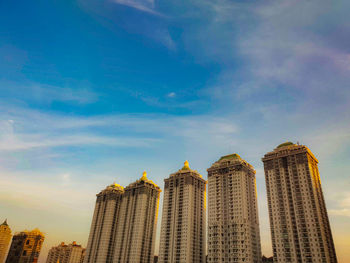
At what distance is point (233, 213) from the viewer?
13412 cm

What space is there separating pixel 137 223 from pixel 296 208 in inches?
3399

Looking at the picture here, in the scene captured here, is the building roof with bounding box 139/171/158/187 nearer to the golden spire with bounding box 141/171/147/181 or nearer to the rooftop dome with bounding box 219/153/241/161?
the golden spire with bounding box 141/171/147/181

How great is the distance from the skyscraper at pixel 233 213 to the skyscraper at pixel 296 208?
10.7 meters

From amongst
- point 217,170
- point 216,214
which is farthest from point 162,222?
point 217,170

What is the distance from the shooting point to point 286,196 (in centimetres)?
12500

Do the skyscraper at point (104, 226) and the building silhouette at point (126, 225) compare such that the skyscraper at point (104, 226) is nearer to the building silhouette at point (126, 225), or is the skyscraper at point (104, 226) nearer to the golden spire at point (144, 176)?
the building silhouette at point (126, 225)

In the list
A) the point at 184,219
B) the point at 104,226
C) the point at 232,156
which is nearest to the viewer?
the point at 184,219

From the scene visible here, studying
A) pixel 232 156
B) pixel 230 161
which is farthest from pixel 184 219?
pixel 232 156

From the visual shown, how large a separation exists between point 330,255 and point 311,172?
108ft

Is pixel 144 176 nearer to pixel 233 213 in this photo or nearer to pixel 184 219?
pixel 184 219

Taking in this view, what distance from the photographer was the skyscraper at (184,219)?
140250 millimetres

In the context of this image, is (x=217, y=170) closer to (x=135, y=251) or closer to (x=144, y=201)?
(x=144, y=201)

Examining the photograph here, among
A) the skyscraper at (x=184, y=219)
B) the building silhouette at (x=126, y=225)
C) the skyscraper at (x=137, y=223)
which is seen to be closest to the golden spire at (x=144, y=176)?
the building silhouette at (x=126, y=225)

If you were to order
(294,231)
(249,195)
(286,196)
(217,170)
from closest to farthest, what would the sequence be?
1. (294,231)
2. (286,196)
3. (249,195)
4. (217,170)
